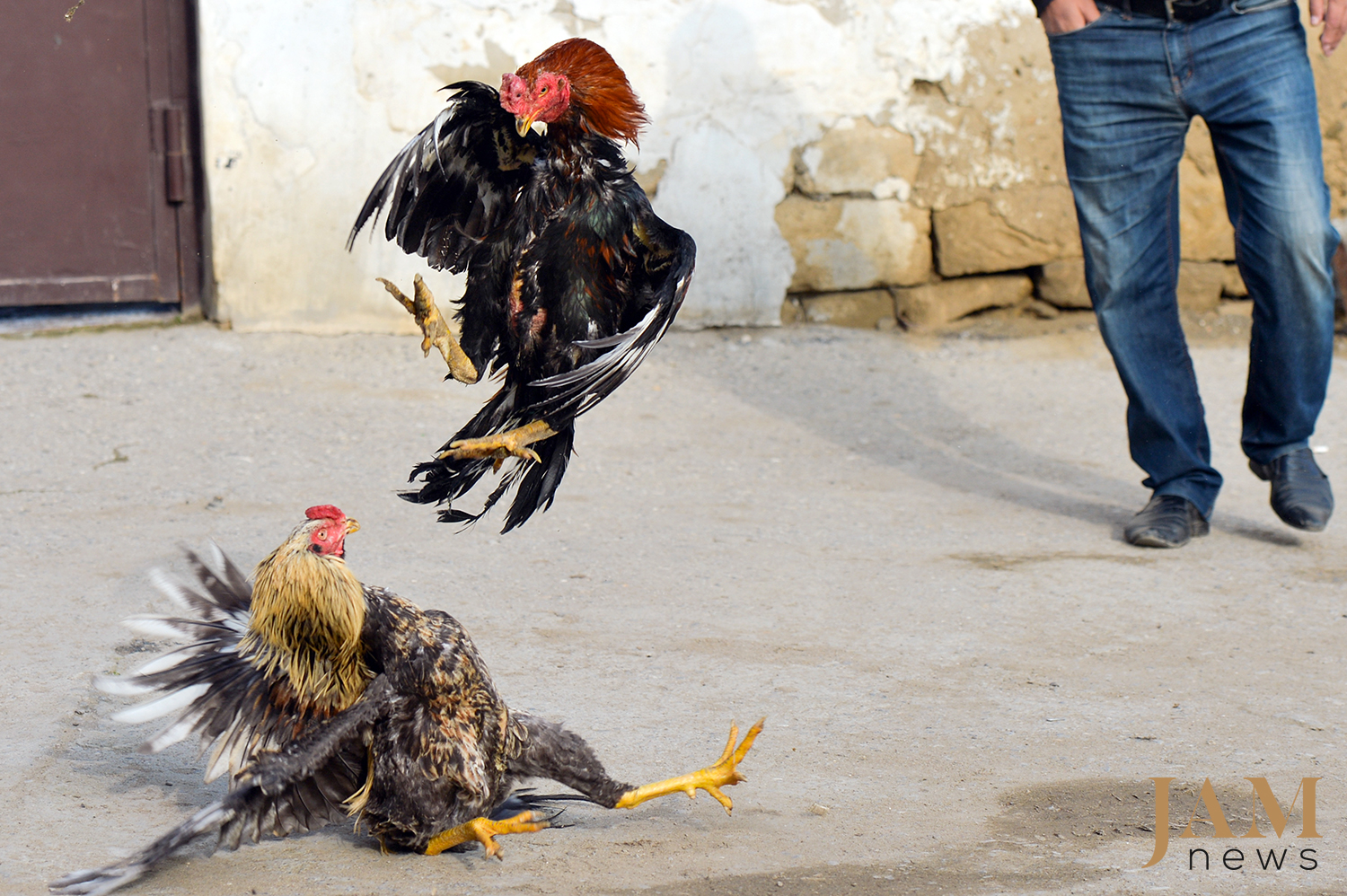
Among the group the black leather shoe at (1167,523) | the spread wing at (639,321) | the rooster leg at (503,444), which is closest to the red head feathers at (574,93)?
the spread wing at (639,321)

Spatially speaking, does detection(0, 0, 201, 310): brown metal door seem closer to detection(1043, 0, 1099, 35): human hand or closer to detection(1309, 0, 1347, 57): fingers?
detection(1043, 0, 1099, 35): human hand

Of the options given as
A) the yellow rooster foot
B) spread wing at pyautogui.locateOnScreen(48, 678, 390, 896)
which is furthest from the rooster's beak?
the yellow rooster foot

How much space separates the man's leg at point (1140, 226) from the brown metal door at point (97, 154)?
349 cm

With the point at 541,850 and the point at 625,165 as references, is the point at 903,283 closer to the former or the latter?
the point at 625,165

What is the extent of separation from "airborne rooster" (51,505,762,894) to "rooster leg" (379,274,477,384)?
1.46 ft

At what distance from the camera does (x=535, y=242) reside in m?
2.62

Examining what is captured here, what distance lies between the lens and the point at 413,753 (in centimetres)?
218

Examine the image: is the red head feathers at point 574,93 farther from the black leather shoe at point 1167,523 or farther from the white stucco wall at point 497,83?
the white stucco wall at point 497,83

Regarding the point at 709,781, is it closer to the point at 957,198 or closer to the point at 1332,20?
the point at 1332,20

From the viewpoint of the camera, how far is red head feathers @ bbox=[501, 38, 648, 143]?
2.45 metres

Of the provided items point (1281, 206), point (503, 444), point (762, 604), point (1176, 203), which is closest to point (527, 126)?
point (503, 444)

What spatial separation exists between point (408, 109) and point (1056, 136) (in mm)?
2757

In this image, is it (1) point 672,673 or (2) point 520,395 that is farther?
(1) point 672,673

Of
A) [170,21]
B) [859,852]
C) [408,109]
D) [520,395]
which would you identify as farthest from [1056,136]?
[859,852]
